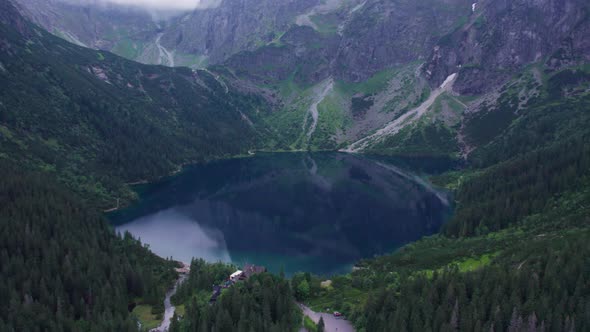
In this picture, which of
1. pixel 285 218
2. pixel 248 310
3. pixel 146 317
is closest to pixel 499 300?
pixel 248 310

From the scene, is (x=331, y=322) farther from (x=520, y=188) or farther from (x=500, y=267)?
(x=520, y=188)

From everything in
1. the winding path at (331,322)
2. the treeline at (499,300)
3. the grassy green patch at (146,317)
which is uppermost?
the treeline at (499,300)

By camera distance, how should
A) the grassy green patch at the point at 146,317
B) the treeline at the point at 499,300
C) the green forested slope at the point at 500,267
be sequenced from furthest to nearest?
the grassy green patch at the point at 146,317 < the green forested slope at the point at 500,267 < the treeline at the point at 499,300

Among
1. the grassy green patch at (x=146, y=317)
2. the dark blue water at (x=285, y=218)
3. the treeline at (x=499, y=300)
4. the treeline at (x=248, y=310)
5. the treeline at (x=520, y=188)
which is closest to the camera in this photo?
the treeline at (x=499, y=300)

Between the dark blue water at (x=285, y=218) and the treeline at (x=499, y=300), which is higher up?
the dark blue water at (x=285, y=218)

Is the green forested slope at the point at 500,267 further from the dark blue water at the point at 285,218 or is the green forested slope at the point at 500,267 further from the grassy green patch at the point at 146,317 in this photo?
the grassy green patch at the point at 146,317

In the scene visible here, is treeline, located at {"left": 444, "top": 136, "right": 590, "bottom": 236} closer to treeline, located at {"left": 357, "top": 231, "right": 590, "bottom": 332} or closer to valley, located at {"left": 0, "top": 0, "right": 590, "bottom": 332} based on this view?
valley, located at {"left": 0, "top": 0, "right": 590, "bottom": 332}

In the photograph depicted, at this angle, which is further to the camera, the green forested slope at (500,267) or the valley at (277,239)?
the valley at (277,239)

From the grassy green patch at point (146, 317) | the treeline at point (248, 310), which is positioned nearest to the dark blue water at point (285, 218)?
the treeline at point (248, 310)
